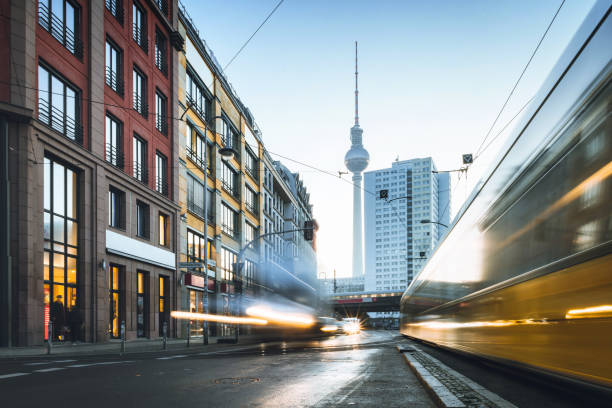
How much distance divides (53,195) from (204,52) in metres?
19.6

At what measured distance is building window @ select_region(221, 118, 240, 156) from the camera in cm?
4098

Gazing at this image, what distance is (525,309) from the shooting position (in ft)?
19.2

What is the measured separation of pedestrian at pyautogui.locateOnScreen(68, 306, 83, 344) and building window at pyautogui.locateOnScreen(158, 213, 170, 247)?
8991mm

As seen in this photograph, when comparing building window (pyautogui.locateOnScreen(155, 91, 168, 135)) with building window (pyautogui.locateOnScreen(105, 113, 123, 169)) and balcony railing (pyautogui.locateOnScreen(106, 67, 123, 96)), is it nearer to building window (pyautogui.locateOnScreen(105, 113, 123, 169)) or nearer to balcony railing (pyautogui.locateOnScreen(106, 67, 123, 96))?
balcony railing (pyautogui.locateOnScreen(106, 67, 123, 96))

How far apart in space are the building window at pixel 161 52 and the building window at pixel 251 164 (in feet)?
54.9

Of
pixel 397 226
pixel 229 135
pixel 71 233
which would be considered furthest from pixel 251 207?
pixel 397 226

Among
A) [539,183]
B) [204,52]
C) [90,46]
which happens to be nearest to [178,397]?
[539,183]

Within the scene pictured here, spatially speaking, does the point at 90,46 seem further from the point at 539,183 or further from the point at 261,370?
the point at 539,183

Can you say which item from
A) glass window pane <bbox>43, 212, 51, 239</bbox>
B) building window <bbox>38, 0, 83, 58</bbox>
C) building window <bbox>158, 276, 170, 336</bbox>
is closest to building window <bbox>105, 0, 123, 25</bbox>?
building window <bbox>38, 0, 83, 58</bbox>

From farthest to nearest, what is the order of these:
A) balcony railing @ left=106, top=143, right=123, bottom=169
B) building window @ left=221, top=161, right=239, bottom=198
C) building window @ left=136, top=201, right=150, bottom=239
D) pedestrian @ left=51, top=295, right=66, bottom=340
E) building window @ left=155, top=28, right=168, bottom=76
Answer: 1. building window @ left=221, top=161, right=239, bottom=198
2. building window @ left=155, top=28, right=168, bottom=76
3. building window @ left=136, top=201, right=150, bottom=239
4. balcony railing @ left=106, top=143, right=123, bottom=169
5. pedestrian @ left=51, top=295, right=66, bottom=340

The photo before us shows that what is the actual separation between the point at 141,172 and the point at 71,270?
783 cm

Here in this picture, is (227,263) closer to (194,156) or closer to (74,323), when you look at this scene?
(194,156)

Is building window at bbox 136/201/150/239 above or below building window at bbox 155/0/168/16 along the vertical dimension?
below

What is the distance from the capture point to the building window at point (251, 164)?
4862cm
